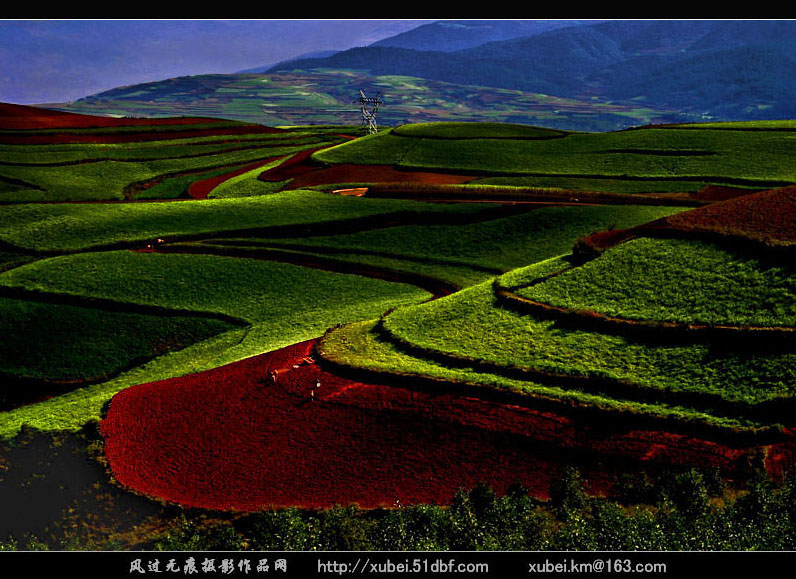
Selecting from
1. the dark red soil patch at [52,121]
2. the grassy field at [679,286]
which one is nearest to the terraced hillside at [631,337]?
the grassy field at [679,286]

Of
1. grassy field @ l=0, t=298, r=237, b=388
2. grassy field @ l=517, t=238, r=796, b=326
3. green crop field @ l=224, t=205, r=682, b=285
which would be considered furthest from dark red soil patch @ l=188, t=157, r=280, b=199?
grassy field @ l=517, t=238, r=796, b=326

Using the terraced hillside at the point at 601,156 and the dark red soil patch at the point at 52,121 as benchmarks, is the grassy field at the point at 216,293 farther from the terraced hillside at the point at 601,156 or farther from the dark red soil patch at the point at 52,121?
the dark red soil patch at the point at 52,121

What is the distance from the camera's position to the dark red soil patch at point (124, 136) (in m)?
117

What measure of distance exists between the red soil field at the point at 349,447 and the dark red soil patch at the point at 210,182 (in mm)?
65060

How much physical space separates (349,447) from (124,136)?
121 m

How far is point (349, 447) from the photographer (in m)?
28.6

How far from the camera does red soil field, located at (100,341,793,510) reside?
2578 cm

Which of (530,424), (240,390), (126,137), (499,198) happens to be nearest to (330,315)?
(240,390)

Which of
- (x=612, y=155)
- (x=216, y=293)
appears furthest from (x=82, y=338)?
(x=612, y=155)

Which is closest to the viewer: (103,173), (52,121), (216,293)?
(216,293)

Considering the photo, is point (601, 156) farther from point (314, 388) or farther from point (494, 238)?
point (314, 388)

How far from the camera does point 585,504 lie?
75.6 ft

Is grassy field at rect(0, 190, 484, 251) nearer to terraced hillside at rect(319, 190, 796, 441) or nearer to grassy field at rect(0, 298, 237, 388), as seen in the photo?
grassy field at rect(0, 298, 237, 388)

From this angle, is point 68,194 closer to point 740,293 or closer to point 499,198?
point 499,198
